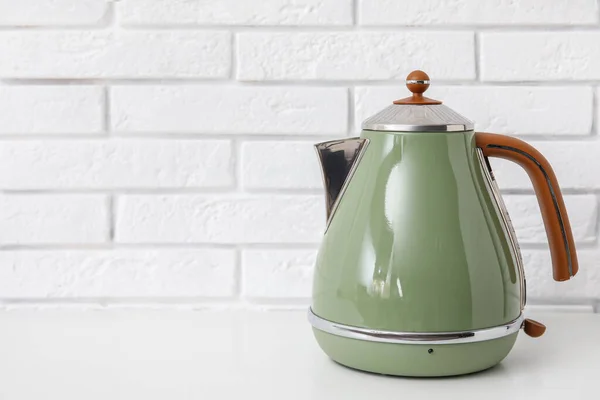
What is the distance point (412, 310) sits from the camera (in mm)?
633

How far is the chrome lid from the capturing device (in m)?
0.67

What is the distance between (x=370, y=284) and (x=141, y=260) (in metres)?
0.40

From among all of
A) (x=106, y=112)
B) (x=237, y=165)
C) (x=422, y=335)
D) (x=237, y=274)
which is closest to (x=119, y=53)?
(x=106, y=112)

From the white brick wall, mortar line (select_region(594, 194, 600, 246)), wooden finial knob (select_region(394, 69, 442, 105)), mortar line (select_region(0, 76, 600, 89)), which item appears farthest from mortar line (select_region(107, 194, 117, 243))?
mortar line (select_region(594, 194, 600, 246))

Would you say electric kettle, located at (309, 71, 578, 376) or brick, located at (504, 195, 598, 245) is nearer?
electric kettle, located at (309, 71, 578, 376)

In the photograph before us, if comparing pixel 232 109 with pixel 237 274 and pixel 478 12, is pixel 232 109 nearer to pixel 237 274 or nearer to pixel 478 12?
pixel 237 274

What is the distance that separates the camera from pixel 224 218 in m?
0.94

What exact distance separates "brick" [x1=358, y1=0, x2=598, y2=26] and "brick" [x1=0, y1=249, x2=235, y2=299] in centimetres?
35

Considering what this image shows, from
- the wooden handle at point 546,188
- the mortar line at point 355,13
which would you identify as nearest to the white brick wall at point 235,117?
the mortar line at point 355,13

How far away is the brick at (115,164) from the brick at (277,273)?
102 millimetres

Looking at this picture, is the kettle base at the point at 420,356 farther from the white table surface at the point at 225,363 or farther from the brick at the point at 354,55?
the brick at the point at 354,55

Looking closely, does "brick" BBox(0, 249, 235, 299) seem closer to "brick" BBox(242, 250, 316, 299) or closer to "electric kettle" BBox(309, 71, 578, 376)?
"brick" BBox(242, 250, 316, 299)

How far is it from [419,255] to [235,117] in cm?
37

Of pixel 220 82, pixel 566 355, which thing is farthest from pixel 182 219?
pixel 566 355
